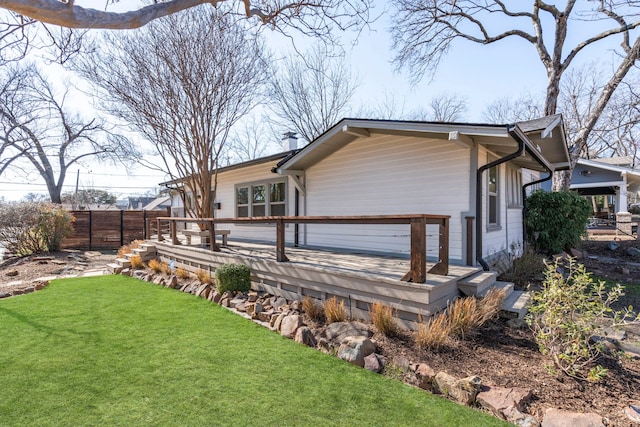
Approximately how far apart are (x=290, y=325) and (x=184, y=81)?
751cm

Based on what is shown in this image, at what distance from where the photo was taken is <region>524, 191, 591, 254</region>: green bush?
29.2 ft

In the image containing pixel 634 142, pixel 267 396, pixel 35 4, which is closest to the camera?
pixel 267 396

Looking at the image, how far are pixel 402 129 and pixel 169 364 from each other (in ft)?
16.1

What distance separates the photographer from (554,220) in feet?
29.3

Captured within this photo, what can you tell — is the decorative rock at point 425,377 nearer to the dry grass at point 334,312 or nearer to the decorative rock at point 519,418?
the decorative rock at point 519,418

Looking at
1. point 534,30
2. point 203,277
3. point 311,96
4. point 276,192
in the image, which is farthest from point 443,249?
point 311,96

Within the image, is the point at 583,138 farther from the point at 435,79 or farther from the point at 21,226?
the point at 21,226

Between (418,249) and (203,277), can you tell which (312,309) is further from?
(203,277)

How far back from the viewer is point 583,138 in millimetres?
11844

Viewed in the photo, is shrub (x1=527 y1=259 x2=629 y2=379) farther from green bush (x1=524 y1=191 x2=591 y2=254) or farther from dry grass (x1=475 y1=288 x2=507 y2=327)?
green bush (x1=524 y1=191 x2=591 y2=254)

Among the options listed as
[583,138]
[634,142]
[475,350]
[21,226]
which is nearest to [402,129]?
[475,350]

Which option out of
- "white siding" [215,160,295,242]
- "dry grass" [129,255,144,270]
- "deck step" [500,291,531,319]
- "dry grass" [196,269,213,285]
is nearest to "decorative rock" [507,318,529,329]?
"deck step" [500,291,531,319]

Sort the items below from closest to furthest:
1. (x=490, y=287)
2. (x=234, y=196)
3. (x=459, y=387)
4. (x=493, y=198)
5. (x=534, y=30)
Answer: (x=459, y=387) → (x=490, y=287) → (x=493, y=198) → (x=234, y=196) → (x=534, y=30)

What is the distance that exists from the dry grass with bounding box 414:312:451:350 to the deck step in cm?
125
